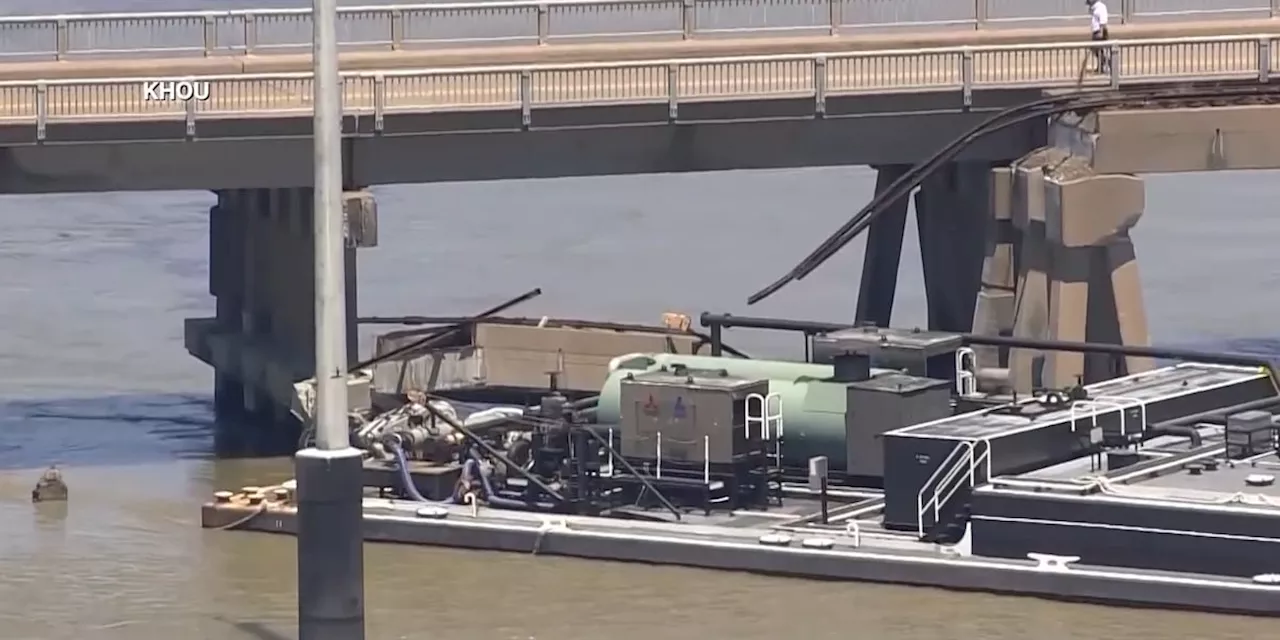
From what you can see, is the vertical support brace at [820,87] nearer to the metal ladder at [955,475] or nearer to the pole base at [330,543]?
the metal ladder at [955,475]

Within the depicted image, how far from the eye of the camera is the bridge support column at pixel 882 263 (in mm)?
39906

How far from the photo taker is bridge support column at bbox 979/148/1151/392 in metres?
35.3

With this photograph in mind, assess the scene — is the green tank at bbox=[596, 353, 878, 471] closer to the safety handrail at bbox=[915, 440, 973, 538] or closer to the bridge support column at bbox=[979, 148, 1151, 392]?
the safety handrail at bbox=[915, 440, 973, 538]

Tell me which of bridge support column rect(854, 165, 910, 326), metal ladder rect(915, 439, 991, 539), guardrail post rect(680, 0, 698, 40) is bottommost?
metal ladder rect(915, 439, 991, 539)

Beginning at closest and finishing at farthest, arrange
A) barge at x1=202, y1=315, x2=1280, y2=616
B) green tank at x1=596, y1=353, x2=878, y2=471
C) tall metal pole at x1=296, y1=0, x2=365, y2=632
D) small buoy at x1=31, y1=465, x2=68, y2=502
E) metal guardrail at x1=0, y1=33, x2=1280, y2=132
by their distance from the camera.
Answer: tall metal pole at x1=296, y1=0, x2=365, y2=632 < barge at x1=202, y1=315, x2=1280, y2=616 < green tank at x1=596, y1=353, x2=878, y2=471 < small buoy at x1=31, y1=465, x2=68, y2=502 < metal guardrail at x1=0, y1=33, x2=1280, y2=132

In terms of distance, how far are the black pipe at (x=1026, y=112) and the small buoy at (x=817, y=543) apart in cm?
804

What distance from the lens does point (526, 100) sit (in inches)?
1430

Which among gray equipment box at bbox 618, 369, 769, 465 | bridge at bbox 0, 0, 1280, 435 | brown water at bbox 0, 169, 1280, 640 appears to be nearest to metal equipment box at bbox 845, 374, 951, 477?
gray equipment box at bbox 618, 369, 769, 465

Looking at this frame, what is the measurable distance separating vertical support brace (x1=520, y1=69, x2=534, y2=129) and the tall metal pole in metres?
15.1

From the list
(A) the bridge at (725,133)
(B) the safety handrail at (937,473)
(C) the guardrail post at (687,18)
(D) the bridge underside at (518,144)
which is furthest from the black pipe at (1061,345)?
(C) the guardrail post at (687,18)

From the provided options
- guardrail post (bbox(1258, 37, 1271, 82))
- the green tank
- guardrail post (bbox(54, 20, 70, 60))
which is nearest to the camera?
the green tank

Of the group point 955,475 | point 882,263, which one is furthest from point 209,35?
point 955,475

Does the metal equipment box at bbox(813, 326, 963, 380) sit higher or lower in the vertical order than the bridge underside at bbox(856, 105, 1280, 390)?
lower

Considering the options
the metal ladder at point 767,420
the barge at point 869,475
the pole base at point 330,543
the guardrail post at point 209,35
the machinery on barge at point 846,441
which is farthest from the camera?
the guardrail post at point 209,35
